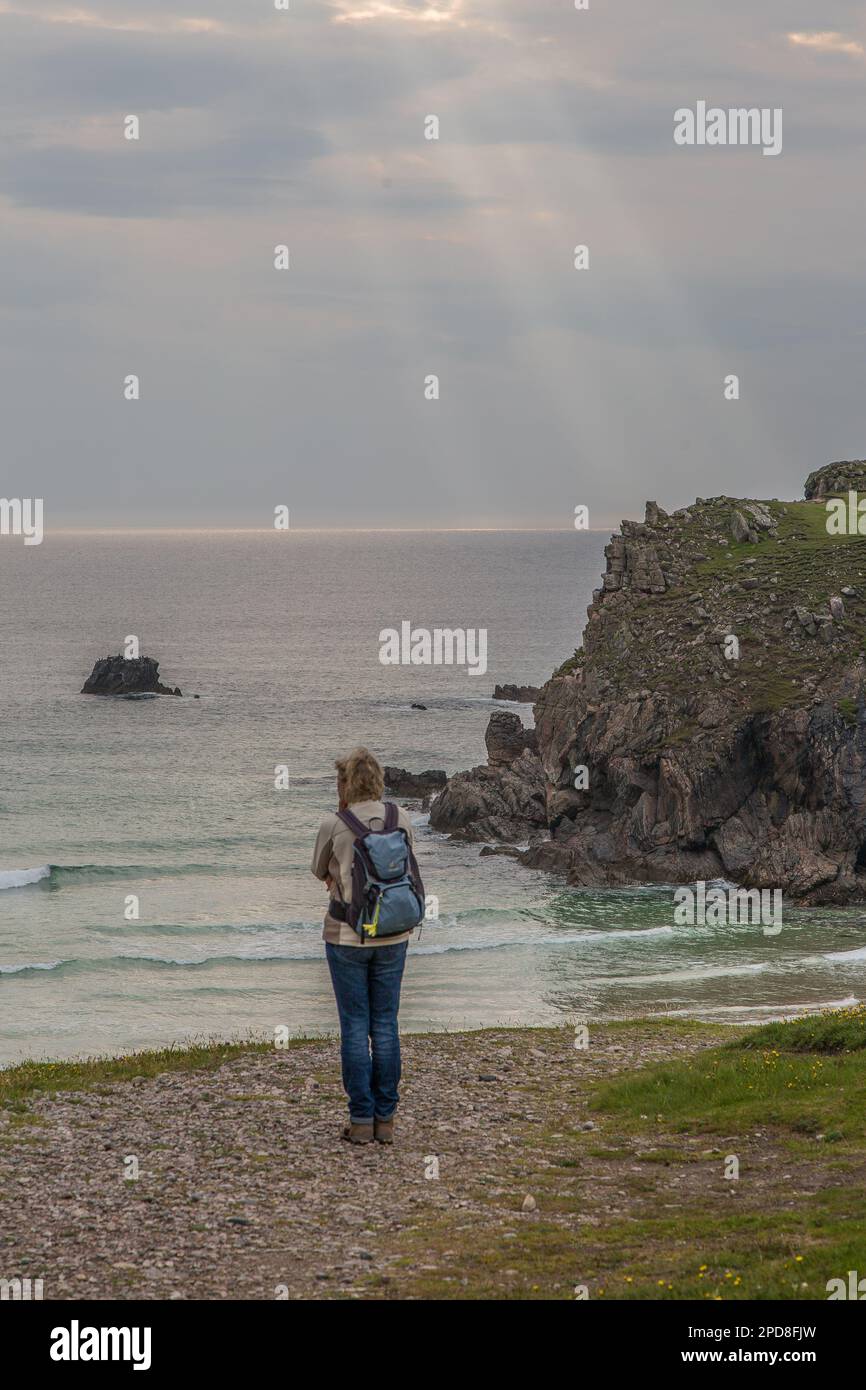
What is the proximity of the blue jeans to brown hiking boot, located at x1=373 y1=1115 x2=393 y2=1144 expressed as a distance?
30.1 inches

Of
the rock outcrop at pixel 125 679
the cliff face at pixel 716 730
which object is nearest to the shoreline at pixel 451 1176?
the cliff face at pixel 716 730

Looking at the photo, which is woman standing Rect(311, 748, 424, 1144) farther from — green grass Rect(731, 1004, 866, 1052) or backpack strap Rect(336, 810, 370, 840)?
green grass Rect(731, 1004, 866, 1052)

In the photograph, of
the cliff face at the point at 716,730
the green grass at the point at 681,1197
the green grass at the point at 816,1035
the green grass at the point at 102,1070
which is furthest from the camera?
the cliff face at the point at 716,730

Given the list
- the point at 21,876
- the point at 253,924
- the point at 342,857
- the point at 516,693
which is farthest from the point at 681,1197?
the point at 516,693

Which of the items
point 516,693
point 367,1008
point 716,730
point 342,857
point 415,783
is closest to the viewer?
point 342,857

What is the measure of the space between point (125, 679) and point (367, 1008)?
11803 centimetres

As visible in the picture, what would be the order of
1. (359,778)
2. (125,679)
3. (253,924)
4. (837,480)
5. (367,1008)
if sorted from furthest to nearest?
1. (125,679)
2. (837,480)
3. (253,924)
4. (367,1008)
5. (359,778)

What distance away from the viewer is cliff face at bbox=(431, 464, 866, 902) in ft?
191

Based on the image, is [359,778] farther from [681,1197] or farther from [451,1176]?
[681,1197]

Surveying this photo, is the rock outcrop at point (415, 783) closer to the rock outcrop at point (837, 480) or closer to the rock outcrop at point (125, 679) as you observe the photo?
the rock outcrop at point (837, 480)

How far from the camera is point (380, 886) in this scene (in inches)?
547

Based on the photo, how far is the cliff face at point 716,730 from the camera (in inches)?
2297

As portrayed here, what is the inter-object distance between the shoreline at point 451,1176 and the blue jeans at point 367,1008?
3.88 ft
